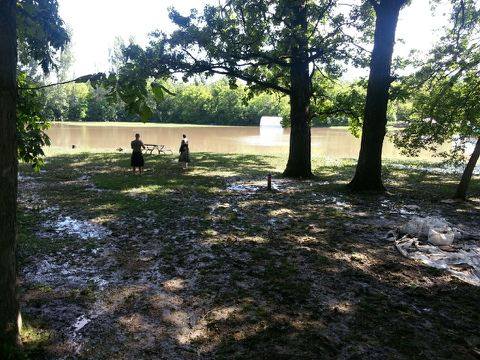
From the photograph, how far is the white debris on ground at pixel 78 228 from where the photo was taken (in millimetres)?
8172

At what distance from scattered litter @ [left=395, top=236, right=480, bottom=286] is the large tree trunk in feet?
20.9

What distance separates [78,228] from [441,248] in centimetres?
766

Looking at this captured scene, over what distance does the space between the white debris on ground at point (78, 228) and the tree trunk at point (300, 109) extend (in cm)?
980

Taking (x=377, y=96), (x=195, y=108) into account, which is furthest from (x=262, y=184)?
(x=195, y=108)

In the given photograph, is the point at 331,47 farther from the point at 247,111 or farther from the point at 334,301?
the point at 247,111

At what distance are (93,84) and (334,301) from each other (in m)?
4.19

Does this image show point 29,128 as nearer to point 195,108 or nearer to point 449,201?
point 449,201

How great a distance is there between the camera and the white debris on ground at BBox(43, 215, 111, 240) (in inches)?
322

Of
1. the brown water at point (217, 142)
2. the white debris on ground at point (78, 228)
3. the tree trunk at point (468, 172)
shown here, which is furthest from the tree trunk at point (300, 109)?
the brown water at point (217, 142)

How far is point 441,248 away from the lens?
7332 millimetres

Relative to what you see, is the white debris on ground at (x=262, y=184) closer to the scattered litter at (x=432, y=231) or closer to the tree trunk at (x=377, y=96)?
the tree trunk at (x=377, y=96)

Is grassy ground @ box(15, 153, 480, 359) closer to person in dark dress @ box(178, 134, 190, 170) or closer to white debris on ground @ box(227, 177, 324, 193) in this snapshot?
white debris on ground @ box(227, 177, 324, 193)

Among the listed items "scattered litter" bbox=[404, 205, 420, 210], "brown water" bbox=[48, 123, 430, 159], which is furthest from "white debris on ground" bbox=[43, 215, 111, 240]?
"brown water" bbox=[48, 123, 430, 159]

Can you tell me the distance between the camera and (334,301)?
5.38 metres
